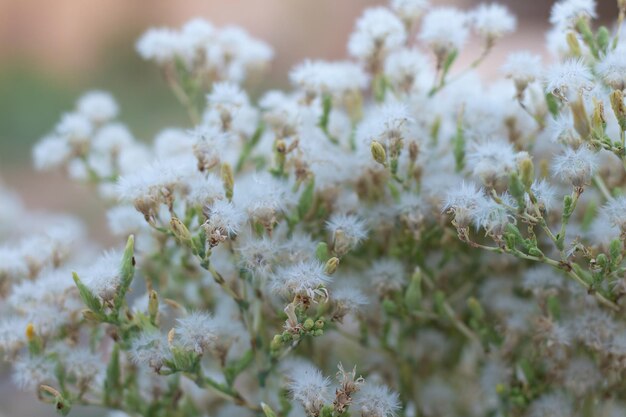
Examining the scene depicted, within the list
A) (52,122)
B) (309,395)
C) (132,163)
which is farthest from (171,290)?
(52,122)

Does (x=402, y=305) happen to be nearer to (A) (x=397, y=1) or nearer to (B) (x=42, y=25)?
(A) (x=397, y=1)

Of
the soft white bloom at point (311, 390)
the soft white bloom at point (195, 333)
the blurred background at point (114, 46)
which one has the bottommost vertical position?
the soft white bloom at point (311, 390)

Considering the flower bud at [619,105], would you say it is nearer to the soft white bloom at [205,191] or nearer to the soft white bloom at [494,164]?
the soft white bloom at [494,164]

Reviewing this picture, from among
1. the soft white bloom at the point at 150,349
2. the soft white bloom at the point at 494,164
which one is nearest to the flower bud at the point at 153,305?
the soft white bloom at the point at 150,349

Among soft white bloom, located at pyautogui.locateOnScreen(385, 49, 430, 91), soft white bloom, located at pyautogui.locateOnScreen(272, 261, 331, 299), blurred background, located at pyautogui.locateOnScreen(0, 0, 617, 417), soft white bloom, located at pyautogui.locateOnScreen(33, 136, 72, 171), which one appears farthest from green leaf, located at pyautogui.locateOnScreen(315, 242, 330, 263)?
blurred background, located at pyautogui.locateOnScreen(0, 0, 617, 417)

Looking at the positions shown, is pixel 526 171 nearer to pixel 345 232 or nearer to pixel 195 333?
pixel 345 232

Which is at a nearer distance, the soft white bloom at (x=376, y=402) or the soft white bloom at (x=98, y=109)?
the soft white bloom at (x=376, y=402)

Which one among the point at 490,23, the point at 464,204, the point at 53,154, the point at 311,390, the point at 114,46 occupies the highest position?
the point at 114,46

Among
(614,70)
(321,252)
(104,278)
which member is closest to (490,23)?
(614,70)
